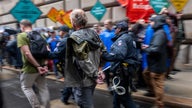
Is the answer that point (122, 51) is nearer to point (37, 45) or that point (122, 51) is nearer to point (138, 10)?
point (37, 45)

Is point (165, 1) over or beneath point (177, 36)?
over

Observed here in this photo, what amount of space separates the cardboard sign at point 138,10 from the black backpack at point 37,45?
480 cm

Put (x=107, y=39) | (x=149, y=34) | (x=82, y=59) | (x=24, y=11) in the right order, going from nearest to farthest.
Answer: (x=82, y=59) → (x=149, y=34) → (x=24, y=11) → (x=107, y=39)

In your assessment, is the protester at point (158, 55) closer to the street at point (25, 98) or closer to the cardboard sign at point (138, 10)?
the street at point (25, 98)

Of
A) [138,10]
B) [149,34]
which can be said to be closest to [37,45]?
[149,34]

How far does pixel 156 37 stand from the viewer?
15.8ft

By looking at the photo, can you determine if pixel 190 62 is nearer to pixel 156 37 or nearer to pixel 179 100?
pixel 179 100

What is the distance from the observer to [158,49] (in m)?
4.74

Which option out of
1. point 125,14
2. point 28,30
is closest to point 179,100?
point 28,30

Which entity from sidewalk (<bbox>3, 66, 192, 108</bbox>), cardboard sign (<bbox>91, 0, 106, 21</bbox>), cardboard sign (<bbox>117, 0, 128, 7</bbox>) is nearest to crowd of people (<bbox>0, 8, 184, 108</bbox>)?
sidewalk (<bbox>3, 66, 192, 108</bbox>)

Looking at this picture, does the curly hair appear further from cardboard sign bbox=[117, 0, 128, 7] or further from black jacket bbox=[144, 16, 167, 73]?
cardboard sign bbox=[117, 0, 128, 7]

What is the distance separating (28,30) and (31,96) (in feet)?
3.58

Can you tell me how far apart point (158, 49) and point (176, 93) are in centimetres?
173

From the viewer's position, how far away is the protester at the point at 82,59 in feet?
11.7
